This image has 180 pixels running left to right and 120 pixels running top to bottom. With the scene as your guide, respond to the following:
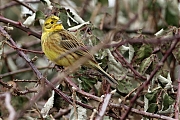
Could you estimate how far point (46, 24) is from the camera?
379 centimetres

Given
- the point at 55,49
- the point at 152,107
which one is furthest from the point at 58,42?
the point at 152,107

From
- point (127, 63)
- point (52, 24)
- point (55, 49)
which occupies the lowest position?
point (127, 63)

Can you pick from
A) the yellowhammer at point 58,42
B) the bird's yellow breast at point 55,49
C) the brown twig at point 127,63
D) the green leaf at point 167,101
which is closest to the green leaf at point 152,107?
the green leaf at point 167,101

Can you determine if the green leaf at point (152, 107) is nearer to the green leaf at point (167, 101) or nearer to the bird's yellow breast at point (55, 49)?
the green leaf at point (167, 101)

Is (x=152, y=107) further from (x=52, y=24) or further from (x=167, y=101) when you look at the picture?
(x=52, y=24)

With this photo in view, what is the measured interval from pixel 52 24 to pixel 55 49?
210 millimetres

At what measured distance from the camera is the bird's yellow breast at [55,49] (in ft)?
12.1

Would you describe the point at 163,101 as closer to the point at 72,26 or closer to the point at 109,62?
the point at 109,62

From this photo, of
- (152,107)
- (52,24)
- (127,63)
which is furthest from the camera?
(52,24)

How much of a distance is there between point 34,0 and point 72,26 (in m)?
1.05

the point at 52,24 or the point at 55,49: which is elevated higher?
the point at 52,24

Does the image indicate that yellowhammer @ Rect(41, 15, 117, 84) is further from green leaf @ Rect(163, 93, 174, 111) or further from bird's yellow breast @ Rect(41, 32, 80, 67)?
green leaf @ Rect(163, 93, 174, 111)

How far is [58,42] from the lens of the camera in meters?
3.90

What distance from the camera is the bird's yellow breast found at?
3.68m
